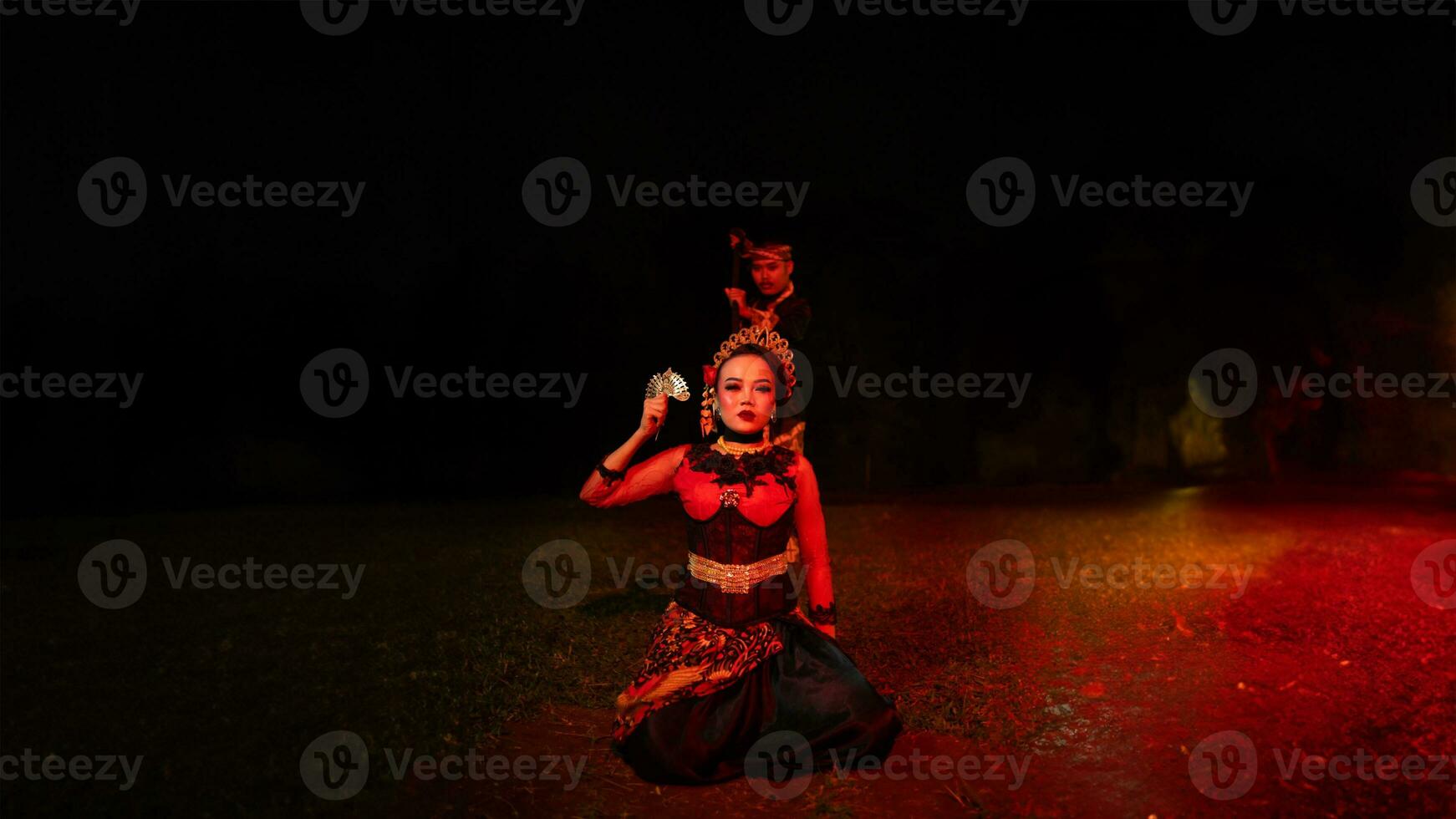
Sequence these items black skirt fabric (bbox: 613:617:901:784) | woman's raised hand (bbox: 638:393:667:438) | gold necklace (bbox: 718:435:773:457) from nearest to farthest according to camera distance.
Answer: black skirt fabric (bbox: 613:617:901:784) → woman's raised hand (bbox: 638:393:667:438) → gold necklace (bbox: 718:435:773:457)

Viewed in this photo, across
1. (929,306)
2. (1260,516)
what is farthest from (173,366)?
(1260,516)

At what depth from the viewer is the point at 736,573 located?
16.0ft

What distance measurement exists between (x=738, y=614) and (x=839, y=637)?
2.69 metres

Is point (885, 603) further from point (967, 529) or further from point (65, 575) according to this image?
point (65, 575)

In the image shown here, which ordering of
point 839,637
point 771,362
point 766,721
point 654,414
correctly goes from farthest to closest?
point 839,637
point 771,362
point 654,414
point 766,721

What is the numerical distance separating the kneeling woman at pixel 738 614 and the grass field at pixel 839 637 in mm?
262

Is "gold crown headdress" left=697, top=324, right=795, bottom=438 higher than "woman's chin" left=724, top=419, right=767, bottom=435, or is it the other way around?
"gold crown headdress" left=697, top=324, right=795, bottom=438

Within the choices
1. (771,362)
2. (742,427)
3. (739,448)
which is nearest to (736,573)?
(739,448)

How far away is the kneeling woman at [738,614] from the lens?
461cm

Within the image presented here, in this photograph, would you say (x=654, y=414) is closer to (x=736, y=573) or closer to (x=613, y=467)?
(x=613, y=467)

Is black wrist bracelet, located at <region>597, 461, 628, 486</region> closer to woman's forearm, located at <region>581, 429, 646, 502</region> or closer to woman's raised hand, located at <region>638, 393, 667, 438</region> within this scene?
woman's forearm, located at <region>581, 429, 646, 502</region>

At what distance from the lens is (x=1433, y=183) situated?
1644 cm

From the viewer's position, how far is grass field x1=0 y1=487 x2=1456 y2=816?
4.61 meters

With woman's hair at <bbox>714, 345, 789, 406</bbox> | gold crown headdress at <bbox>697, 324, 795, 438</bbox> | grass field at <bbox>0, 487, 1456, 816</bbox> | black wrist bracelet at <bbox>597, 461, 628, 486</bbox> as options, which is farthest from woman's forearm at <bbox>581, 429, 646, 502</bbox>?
grass field at <bbox>0, 487, 1456, 816</bbox>
